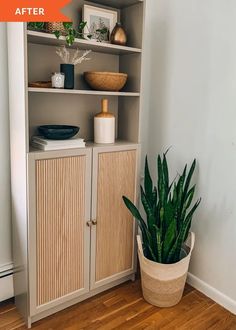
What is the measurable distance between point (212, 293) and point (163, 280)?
39 cm

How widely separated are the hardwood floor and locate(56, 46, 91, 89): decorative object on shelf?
1.34 meters

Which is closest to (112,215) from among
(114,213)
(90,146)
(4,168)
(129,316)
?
(114,213)

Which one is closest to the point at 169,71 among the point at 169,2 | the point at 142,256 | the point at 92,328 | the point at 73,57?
the point at 169,2

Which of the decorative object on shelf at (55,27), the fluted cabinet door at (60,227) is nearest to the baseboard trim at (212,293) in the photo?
the fluted cabinet door at (60,227)

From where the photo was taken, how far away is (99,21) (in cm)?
195

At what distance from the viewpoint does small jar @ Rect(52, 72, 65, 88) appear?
1.74 m

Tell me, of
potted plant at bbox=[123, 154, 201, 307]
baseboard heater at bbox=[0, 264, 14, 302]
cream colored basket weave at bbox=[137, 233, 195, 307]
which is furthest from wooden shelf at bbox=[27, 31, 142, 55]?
baseboard heater at bbox=[0, 264, 14, 302]

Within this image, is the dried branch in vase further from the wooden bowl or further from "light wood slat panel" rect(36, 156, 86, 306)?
"light wood slat panel" rect(36, 156, 86, 306)

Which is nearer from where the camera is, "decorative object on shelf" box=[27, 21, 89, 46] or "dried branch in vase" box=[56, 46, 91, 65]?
Answer: "decorative object on shelf" box=[27, 21, 89, 46]

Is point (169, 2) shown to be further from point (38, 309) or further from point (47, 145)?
point (38, 309)

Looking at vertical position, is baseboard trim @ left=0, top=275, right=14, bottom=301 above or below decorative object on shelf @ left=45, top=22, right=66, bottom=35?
below

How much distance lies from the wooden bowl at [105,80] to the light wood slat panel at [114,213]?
0.40 metres

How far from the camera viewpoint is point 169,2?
2.15 meters

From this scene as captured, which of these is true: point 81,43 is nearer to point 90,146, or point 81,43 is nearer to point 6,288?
point 90,146
